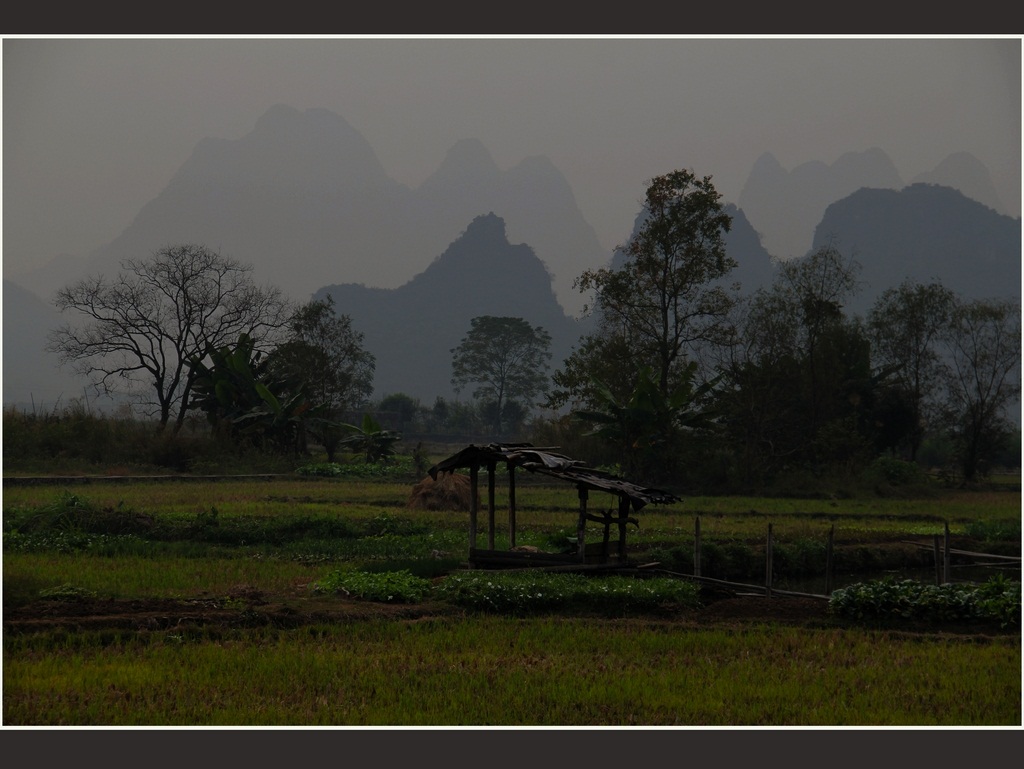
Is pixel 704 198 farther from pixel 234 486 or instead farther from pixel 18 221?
pixel 18 221

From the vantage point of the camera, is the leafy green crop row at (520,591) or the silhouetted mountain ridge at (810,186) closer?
the leafy green crop row at (520,591)

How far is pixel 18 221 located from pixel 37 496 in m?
62.2

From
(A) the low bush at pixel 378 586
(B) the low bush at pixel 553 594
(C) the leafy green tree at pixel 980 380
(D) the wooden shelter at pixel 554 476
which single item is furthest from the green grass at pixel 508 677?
A: (C) the leafy green tree at pixel 980 380

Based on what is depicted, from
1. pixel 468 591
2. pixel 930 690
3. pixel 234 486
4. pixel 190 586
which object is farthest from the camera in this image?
pixel 234 486

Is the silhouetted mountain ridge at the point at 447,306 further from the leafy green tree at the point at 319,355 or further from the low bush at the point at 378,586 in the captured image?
the low bush at the point at 378,586

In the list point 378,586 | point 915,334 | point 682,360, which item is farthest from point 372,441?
point 378,586

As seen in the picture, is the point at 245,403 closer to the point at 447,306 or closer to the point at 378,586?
the point at 378,586

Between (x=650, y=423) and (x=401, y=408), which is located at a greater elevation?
(x=401, y=408)

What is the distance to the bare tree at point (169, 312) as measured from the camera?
40.4 meters

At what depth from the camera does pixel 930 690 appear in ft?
26.8

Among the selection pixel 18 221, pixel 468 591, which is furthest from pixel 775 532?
pixel 18 221

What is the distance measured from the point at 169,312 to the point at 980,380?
1385 inches

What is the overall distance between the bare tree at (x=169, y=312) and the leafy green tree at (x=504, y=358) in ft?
124

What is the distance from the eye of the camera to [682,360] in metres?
38.7
